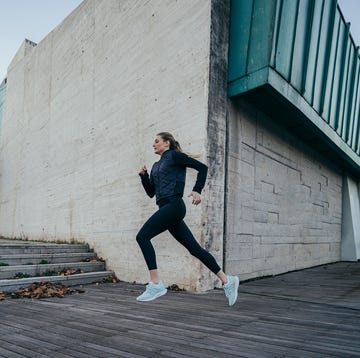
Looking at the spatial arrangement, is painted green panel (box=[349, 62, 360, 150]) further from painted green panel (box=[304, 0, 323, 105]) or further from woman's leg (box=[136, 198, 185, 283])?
woman's leg (box=[136, 198, 185, 283])

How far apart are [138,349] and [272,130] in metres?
5.31

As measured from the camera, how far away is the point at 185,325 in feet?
9.64

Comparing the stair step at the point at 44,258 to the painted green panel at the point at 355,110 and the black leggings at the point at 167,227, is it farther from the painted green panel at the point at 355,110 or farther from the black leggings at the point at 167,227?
the painted green panel at the point at 355,110

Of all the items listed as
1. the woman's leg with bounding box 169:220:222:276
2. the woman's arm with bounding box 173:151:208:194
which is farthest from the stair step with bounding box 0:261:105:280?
the woman's arm with bounding box 173:151:208:194

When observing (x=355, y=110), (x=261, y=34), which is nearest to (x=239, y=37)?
(x=261, y=34)

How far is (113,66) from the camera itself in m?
7.02

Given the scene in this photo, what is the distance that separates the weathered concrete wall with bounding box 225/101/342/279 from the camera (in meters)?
5.60

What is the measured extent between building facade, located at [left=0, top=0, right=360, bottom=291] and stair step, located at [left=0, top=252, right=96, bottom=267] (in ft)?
1.26

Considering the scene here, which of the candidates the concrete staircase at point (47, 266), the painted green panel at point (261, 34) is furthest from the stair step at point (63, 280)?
the painted green panel at point (261, 34)

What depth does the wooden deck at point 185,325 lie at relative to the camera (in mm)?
2279

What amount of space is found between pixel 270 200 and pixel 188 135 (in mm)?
2403

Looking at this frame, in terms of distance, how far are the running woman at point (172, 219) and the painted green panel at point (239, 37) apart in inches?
81.1

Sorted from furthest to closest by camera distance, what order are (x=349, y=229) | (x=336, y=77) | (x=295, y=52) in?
(x=349, y=229) → (x=336, y=77) → (x=295, y=52)

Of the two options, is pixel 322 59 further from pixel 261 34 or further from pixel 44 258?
pixel 44 258
